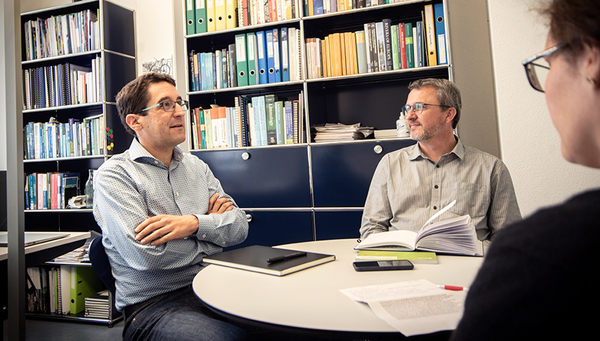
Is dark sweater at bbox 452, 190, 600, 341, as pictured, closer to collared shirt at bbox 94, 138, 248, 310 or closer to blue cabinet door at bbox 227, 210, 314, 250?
collared shirt at bbox 94, 138, 248, 310

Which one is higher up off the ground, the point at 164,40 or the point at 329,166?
the point at 164,40

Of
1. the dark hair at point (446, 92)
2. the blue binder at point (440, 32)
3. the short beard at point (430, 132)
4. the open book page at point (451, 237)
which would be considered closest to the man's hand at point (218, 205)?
the open book page at point (451, 237)

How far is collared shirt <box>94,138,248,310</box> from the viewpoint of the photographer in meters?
1.41

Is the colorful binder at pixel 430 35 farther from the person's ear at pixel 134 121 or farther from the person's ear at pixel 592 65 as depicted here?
the person's ear at pixel 592 65

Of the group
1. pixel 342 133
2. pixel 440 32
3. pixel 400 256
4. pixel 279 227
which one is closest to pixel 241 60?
pixel 342 133

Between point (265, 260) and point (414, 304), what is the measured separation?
1.76 ft

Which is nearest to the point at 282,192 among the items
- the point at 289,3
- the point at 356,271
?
the point at 289,3

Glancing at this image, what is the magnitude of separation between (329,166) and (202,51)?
1.47m

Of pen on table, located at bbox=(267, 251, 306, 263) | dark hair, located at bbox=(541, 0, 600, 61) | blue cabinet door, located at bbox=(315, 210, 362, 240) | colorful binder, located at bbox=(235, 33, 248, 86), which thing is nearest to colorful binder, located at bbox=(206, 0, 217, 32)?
colorful binder, located at bbox=(235, 33, 248, 86)

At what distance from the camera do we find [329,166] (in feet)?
8.36

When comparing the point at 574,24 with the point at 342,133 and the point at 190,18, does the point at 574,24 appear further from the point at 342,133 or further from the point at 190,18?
the point at 190,18

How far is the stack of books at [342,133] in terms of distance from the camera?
2.57m

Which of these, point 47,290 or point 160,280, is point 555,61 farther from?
point 47,290

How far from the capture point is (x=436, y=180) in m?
1.86
